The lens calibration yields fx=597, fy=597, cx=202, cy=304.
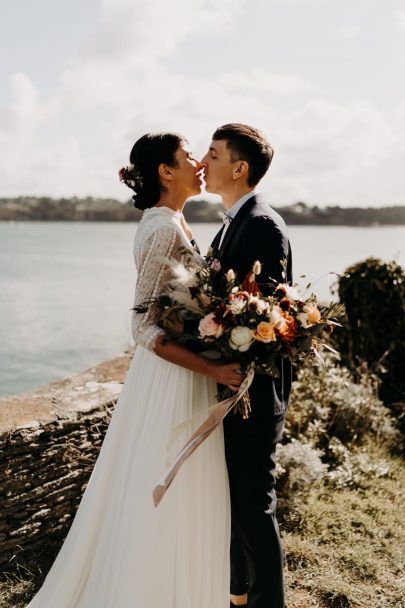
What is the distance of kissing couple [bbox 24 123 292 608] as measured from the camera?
269 centimetres

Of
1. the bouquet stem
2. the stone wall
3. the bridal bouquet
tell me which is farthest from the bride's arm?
the stone wall

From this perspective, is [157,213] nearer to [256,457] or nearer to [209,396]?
[209,396]

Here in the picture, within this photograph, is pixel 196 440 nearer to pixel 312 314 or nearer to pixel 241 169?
pixel 312 314

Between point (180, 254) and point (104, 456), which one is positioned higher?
point (180, 254)

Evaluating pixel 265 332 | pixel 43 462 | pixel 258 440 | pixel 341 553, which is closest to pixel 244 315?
pixel 265 332

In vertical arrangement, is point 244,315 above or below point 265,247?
below

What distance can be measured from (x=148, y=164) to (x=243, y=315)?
3.45ft

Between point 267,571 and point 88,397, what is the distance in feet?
5.44

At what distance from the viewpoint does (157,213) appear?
9.50 ft

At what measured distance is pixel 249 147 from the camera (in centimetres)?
292

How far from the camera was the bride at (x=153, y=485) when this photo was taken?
2703 mm

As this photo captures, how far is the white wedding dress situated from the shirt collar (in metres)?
0.27

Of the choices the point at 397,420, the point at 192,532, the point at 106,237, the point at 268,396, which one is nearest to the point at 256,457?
the point at 268,396

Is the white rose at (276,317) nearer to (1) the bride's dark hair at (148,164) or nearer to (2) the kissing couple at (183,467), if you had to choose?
(2) the kissing couple at (183,467)
